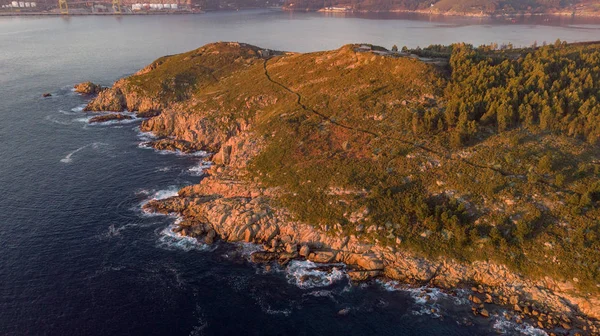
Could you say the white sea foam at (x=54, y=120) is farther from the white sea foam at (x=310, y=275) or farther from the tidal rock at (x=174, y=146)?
the white sea foam at (x=310, y=275)

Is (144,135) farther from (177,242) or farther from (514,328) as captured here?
(514,328)

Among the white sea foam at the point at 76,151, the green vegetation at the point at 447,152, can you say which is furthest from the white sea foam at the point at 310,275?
the white sea foam at the point at 76,151

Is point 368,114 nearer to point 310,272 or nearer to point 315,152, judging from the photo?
point 315,152

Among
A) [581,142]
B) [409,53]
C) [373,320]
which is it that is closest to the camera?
[373,320]

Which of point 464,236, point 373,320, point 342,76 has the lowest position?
point 373,320

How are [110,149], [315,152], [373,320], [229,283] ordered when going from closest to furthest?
1. [373,320]
2. [229,283]
3. [315,152]
4. [110,149]

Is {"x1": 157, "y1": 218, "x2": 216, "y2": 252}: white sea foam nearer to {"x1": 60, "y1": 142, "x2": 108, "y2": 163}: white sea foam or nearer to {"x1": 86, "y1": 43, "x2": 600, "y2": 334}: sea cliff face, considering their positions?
{"x1": 86, "y1": 43, "x2": 600, "y2": 334}: sea cliff face

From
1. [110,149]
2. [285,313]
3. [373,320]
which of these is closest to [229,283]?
[285,313]
